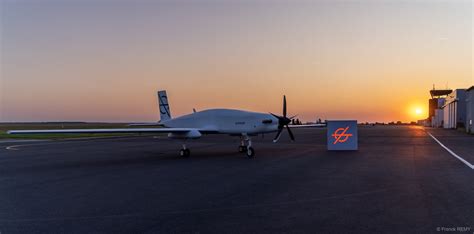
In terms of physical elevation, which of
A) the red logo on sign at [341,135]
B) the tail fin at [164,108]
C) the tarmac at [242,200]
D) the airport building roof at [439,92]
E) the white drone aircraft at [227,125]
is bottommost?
the tarmac at [242,200]

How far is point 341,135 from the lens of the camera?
25922mm

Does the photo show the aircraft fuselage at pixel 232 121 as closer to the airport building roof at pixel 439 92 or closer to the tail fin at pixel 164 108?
the tail fin at pixel 164 108

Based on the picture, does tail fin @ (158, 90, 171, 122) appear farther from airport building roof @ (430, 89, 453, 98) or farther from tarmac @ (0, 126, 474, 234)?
airport building roof @ (430, 89, 453, 98)

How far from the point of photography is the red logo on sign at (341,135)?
25578 mm

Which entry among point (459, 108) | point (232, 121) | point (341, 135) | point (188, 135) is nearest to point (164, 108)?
point (188, 135)

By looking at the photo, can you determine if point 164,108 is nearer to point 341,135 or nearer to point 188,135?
point 188,135

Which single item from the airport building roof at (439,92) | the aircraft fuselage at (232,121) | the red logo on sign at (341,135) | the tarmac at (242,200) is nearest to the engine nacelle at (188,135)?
the aircraft fuselage at (232,121)

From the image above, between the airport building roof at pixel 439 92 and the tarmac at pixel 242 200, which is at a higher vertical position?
the airport building roof at pixel 439 92

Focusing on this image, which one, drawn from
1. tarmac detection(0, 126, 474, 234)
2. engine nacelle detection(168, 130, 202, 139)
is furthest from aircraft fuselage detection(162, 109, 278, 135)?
tarmac detection(0, 126, 474, 234)

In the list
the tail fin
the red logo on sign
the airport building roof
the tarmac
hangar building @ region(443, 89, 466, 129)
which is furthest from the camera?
the airport building roof

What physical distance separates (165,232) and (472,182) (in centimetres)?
948

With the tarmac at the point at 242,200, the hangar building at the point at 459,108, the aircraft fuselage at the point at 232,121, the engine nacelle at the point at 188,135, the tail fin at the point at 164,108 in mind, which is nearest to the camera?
the tarmac at the point at 242,200

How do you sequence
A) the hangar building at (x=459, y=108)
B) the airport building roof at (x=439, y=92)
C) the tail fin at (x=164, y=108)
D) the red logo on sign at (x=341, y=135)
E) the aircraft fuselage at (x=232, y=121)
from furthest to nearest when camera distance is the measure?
the airport building roof at (x=439, y=92) < the hangar building at (x=459, y=108) < the tail fin at (x=164, y=108) < the red logo on sign at (x=341, y=135) < the aircraft fuselage at (x=232, y=121)

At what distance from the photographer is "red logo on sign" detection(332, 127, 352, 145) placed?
83.9 feet
